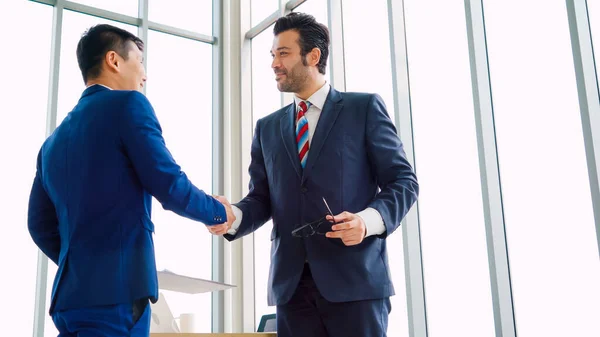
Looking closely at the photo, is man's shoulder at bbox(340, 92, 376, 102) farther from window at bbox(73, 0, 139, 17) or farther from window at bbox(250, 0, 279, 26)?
window at bbox(73, 0, 139, 17)

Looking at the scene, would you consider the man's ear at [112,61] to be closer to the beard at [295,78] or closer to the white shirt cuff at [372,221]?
the beard at [295,78]

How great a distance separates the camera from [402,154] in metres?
2.01

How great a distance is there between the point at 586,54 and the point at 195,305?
3.33m

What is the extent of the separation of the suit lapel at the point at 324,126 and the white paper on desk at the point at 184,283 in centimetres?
84

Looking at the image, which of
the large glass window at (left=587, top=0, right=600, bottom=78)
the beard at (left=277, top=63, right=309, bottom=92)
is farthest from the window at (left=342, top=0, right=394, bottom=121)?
the beard at (left=277, top=63, right=309, bottom=92)

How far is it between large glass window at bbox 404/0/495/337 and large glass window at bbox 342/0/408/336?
172 mm

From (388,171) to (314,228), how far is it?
302 mm

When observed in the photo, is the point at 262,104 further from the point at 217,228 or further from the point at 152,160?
the point at 152,160

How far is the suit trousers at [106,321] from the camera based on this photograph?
1527mm

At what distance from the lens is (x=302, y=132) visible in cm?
212

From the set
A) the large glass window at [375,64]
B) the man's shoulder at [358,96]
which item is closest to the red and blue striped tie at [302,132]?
the man's shoulder at [358,96]

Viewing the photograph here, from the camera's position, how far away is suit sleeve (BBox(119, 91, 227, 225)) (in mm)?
1718

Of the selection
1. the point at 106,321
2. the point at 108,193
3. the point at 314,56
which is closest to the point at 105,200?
the point at 108,193

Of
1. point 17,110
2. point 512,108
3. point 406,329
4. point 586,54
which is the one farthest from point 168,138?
point 586,54
